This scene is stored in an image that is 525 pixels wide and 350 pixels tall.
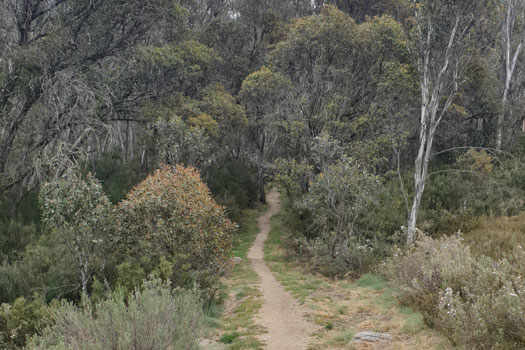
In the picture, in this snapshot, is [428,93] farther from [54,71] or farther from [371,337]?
[54,71]

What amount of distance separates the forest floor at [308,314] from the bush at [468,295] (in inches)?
12.7

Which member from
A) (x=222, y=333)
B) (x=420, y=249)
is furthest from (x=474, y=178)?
(x=222, y=333)

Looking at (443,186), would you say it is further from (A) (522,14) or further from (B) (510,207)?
(A) (522,14)

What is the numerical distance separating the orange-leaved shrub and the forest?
0.05 meters

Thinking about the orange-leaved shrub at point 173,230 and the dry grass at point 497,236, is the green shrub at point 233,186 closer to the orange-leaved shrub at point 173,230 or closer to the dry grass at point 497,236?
the orange-leaved shrub at point 173,230

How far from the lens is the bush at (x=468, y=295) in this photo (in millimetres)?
4289

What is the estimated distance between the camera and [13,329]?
17.8 ft

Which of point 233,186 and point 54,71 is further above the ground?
point 54,71

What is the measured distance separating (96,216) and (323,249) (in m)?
7.64

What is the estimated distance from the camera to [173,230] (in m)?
8.89

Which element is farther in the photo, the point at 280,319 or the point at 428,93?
the point at 428,93

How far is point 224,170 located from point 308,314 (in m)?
17.9

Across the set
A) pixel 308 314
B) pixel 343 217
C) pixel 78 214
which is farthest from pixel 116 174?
pixel 308 314

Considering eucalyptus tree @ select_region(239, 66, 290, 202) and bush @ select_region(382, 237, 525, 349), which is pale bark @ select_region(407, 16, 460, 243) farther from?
eucalyptus tree @ select_region(239, 66, 290, 202)
